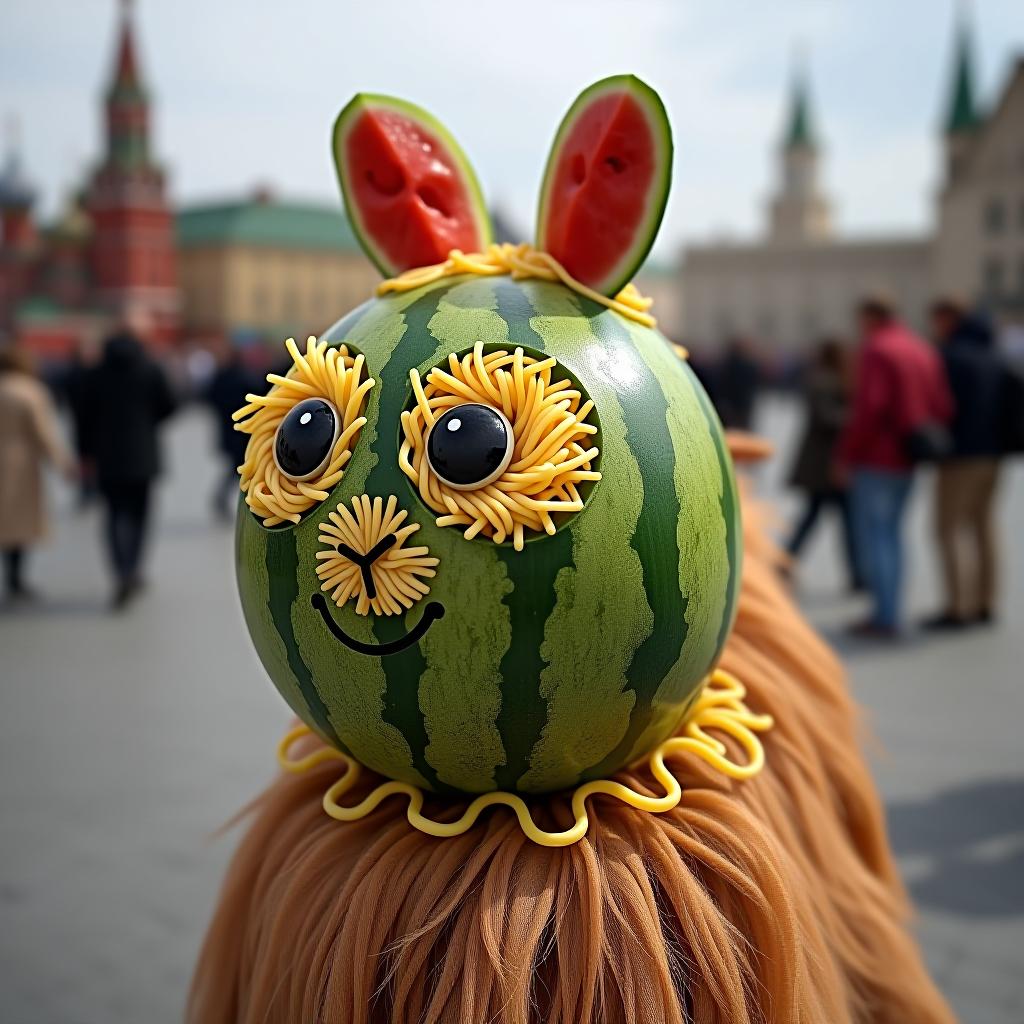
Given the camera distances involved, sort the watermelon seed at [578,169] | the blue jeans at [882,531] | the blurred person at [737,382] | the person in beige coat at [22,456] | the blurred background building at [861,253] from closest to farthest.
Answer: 1. the watermelon seed at [578,169]
2. the blue jeans at [882,531]
3. the person in beige coat at [22,456]
4. the blurred person at [737,382]
5. the blurred background building at [861,253]

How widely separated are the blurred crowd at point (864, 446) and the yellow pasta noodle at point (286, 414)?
489 cm

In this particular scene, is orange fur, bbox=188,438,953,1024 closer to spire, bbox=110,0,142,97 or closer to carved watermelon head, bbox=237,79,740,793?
carved watermelon head, bbox=237,79,740,793

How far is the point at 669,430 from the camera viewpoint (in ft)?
6.09

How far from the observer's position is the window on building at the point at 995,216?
4722 cm

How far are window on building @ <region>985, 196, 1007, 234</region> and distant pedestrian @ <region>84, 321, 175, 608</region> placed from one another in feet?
153

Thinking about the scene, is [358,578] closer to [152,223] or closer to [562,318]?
[562,318]

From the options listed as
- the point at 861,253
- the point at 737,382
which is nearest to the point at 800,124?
Answer: the point at 861,253

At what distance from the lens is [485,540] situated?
1698mm

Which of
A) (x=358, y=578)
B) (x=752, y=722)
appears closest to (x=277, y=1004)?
(x=358, y=578)

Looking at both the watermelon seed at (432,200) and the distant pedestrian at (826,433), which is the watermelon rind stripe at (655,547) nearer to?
the watermelon seed at (432,200)

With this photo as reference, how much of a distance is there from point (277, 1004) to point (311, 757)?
425 millimetres

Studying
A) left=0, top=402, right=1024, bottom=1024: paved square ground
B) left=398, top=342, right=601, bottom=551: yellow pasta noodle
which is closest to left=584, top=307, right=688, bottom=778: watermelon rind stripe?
left=398, top=342, right=601, bottom=551: yellow pasta noodle

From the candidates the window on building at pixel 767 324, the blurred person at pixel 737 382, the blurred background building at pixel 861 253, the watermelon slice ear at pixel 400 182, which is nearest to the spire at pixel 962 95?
the blurred background building at pixel 861 253

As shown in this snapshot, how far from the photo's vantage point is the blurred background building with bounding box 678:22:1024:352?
47.1 m
